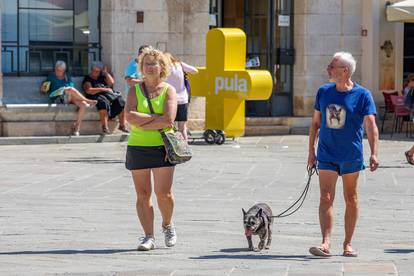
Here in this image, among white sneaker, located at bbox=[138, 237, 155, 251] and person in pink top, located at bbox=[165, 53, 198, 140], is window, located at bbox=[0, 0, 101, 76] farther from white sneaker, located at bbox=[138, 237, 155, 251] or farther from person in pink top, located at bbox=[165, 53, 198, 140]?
white sneaker, located at bbox=[138, 237, 155, 251]

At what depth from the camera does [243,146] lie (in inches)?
861

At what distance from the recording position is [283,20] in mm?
25438

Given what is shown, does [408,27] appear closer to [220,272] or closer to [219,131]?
[219,131]

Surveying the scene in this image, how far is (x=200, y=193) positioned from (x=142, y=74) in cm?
454

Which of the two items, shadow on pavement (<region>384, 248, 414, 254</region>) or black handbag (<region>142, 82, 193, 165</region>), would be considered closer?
black handbag (<region>142, 82, 193, 165</region>)

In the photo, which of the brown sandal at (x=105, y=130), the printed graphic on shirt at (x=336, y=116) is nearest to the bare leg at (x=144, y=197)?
the printed graphic on shirt at (x=336, y=116)

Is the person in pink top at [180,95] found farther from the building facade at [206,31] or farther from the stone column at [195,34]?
the stone column at [195,34]

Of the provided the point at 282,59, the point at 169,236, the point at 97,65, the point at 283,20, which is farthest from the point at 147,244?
the point at 283,20

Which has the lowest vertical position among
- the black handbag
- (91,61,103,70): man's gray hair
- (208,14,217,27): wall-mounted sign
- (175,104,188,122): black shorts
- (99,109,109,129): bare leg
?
(99,109,109,129): bare leg

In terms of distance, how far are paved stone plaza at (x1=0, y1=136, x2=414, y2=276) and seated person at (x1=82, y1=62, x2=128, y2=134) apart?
7.69 feet

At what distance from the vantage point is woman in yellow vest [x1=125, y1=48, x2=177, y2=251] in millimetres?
9883

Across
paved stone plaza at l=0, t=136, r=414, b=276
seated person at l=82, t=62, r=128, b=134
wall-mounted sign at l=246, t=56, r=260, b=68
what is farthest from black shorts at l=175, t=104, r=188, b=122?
wall-mounted sign at l=246, t=56, r=260, b=68

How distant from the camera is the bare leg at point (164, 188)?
32.6ft

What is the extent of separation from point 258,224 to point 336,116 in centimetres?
103
